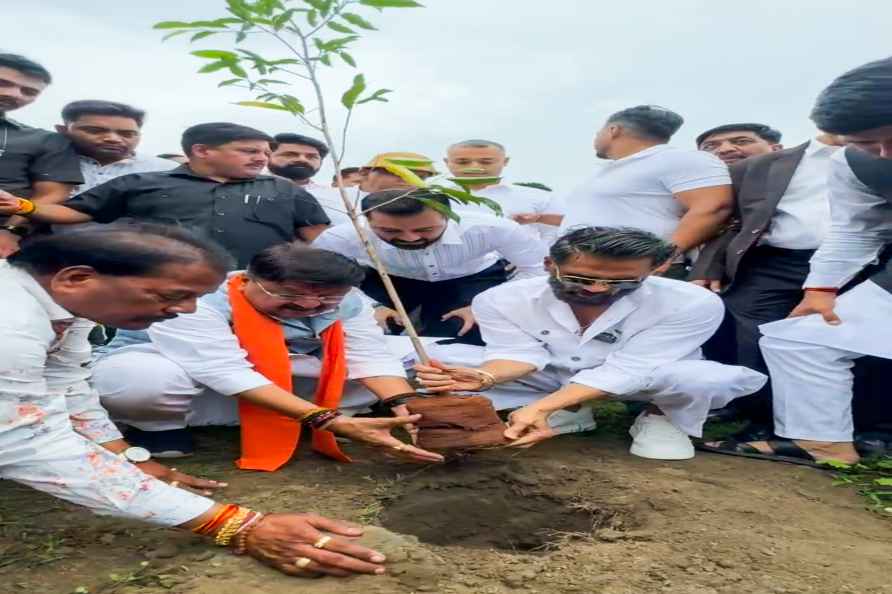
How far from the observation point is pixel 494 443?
7.98 ft

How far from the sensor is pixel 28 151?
10.8 feet

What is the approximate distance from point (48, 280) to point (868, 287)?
2703mm

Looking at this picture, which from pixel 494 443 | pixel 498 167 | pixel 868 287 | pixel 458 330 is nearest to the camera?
pixel 494 443

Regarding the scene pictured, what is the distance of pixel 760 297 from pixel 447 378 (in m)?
1.62

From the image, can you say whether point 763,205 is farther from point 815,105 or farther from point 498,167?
point 498,167

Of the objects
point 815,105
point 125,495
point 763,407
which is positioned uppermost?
point 815,105

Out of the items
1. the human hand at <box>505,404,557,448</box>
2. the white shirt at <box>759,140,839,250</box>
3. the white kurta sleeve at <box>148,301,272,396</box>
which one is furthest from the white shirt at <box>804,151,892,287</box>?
the white kurta sleeve at <box>148,301,272,396</box>

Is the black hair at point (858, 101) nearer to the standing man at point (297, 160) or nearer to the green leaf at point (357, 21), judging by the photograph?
the green leaf at point (357, 21)

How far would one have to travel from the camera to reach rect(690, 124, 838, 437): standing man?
3201 mm

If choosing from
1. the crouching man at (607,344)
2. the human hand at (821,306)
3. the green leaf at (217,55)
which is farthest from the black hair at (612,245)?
the green leaf at (217,55)

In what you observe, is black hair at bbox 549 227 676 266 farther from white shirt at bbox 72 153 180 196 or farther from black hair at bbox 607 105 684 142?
white shirt at bbox 72 153 180 196

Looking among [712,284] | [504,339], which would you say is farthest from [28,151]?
[712,284]

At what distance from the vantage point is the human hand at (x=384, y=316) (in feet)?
12.4

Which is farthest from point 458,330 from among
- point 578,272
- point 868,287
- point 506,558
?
point 506,558
